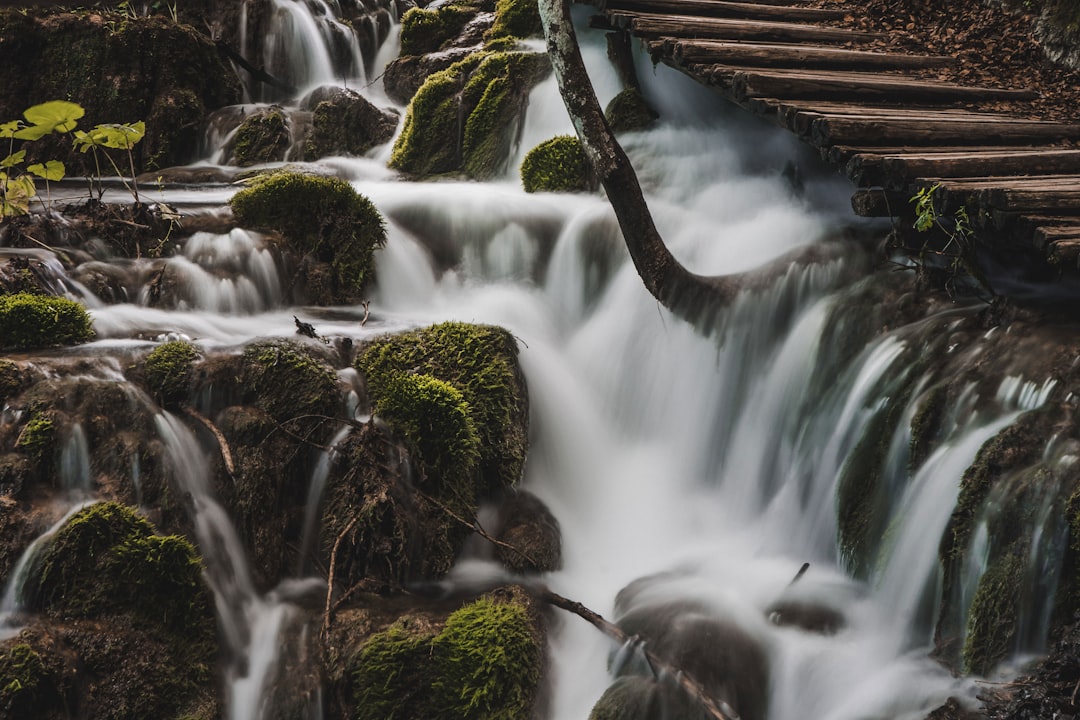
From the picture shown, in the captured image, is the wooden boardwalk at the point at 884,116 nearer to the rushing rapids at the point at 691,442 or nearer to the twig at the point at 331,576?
the rushing rapids at the point at 691,442

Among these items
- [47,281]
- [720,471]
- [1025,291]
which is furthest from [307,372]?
[1025,291]

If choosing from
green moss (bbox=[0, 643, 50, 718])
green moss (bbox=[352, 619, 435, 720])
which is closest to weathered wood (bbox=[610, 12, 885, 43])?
green moss (bbox=[352, 619, 435, 720])

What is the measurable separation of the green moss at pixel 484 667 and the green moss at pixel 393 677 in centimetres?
Answer: 6

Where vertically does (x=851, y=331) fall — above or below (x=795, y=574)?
above

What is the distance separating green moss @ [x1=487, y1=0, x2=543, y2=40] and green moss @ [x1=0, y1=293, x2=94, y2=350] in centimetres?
740

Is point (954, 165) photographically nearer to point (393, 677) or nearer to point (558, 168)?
point (393, 677)

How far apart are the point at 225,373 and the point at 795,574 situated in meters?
3.53

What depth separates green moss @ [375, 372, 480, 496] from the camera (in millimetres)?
5465

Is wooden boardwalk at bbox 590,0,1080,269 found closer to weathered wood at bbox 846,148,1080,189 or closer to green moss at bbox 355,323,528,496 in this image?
weathered wood at bbox 846,148,1080,189

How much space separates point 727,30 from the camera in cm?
741

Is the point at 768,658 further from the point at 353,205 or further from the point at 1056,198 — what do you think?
the point at 353,205

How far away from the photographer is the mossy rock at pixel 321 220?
756 cm

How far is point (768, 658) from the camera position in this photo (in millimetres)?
4684

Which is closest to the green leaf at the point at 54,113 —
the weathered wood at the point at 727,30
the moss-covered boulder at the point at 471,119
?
the weathered wood at the point at 727,30
